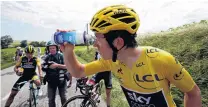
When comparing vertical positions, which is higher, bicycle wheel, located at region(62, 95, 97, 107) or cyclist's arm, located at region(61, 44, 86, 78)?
cyclist's arm, located at region(61, 44, 86, 78)

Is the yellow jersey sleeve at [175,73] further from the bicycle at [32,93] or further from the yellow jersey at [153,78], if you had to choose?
the bicycle at [32,93]

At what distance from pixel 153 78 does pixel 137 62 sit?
8.4 inches

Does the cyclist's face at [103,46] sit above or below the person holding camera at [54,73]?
above

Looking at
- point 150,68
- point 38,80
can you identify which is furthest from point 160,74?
point 38,80

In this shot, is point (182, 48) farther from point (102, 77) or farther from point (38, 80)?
point (38, 80)

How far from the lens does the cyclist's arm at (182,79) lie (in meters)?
2.40

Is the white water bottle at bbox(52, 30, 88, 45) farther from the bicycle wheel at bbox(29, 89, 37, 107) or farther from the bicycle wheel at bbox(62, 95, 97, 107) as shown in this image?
the bicycle wheel at bbox(29, 89, 37, 107)

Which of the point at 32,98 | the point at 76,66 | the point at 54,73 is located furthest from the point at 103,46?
the point at 32,98

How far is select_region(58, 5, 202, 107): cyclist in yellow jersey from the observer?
2.45 m

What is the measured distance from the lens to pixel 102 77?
8.27m

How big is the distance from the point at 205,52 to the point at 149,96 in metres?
7.82

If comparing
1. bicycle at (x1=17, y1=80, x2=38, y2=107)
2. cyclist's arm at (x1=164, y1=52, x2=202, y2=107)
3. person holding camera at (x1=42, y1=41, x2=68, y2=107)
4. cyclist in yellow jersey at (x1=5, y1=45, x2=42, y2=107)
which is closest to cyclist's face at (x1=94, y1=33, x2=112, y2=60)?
cyclist's arm at (x1=164, y1=52, x2=202, y2=107)

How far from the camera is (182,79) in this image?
244 cm

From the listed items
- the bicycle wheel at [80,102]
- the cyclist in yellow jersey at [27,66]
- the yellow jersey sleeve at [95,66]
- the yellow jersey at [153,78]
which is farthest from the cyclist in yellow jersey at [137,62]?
the cyclist in yellow jersey at [27,66]
